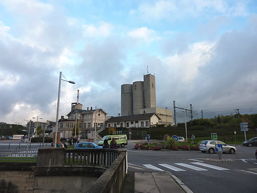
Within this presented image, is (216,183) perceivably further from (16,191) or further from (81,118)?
(81,118)

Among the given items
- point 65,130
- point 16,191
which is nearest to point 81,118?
point 65,130

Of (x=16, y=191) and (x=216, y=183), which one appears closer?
(x=216, y=183)

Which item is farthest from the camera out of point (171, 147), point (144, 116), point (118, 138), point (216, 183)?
point (144, 116)

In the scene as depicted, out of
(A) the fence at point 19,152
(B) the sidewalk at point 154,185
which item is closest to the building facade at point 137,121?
(A) the fence at point 19,152

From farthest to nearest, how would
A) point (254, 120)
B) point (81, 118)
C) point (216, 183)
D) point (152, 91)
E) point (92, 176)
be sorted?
point (152, 91)
point (81, 118)
point (254, 120)
point (92, 176)
point (216, 183)

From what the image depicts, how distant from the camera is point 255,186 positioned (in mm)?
8922

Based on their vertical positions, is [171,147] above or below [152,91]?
below

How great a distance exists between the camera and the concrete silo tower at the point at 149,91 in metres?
111

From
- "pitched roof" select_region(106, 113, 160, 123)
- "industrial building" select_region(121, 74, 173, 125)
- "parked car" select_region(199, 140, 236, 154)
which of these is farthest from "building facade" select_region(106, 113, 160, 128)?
"parked car" select_region(199, 140, 236, 154)

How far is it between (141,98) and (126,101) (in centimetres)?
1046

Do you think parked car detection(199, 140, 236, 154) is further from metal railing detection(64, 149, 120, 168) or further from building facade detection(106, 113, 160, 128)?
building facade detection(106, 113, 160, 128)

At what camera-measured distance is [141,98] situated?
115375mm

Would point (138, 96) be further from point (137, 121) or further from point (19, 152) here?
point (19, 152)

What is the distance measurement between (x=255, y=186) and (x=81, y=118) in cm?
9043
